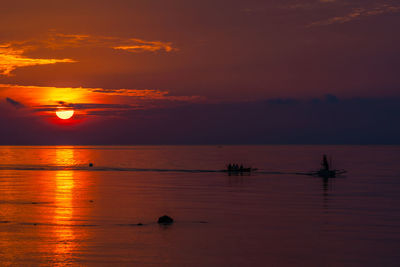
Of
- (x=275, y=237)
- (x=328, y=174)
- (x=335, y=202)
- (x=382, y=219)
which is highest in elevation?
(x=328, y=174)

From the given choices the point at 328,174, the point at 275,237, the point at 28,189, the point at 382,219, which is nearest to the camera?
the point at 275,237

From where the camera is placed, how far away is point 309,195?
6012cm

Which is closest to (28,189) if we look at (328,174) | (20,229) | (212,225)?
(20,229)

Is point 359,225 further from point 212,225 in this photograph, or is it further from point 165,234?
point 165,234

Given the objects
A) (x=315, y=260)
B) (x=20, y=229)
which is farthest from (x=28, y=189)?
(x=315, y=260)

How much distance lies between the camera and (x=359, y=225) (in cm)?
3778

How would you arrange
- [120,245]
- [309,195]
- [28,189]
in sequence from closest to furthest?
[120,245]
[309,195]
[28,189]

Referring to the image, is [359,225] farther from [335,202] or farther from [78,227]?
[78,227]

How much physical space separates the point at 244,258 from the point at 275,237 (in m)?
6.14

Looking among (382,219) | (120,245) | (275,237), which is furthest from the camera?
(382,219)

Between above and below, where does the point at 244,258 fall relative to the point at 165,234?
below

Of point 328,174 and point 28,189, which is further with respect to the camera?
point 328,174

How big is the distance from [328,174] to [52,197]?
56.1 m

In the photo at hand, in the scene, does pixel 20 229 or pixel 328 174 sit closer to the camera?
pixel 20 229
